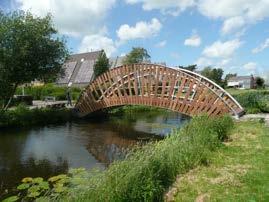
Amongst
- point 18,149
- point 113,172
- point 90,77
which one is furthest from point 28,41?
point 90,77

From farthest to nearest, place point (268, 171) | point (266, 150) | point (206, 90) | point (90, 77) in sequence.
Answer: point (90, 77) < point (206, 90) < point (266, 150) < point (268, 171)

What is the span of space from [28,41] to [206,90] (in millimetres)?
13928

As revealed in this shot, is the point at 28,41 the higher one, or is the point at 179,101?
the point at 28,41

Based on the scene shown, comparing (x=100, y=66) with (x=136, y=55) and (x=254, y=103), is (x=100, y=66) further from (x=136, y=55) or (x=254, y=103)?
(x=254, y=103)

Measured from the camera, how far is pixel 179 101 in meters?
28.5

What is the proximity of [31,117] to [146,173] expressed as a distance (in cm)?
2540

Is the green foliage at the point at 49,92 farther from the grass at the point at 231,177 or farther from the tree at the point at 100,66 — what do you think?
the grass at the point at 231,177

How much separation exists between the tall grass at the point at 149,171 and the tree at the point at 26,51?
19.1 metres

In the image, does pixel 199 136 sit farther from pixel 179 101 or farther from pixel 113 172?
pixel 179 101

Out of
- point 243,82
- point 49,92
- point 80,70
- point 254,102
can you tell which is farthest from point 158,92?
point 243,82

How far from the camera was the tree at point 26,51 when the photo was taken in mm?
29672

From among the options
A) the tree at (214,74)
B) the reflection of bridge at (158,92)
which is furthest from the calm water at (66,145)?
the tree at (214,74)

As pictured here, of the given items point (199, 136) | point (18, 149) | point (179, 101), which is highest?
point (179, 101)

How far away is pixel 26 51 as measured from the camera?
29.7m
